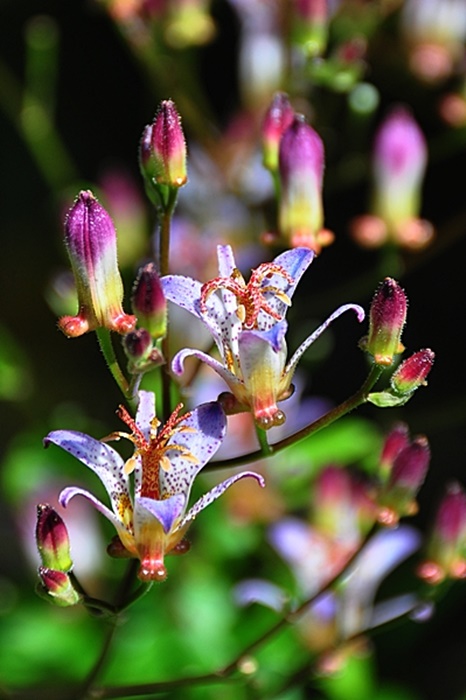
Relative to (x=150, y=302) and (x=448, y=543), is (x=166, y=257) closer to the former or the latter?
(x=150, y=302)

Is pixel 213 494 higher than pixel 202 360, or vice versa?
pixel 202 360

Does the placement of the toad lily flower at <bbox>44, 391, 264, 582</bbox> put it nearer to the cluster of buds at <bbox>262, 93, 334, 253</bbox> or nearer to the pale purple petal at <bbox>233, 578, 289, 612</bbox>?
the cluster of buds at <bbox>262, 93, 334, 253</bbox>

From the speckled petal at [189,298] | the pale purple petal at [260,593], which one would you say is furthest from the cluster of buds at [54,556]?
the pale purple petal at [260,593]

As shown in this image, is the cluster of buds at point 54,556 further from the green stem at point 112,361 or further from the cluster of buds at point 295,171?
the cluster of buds at point 295,171

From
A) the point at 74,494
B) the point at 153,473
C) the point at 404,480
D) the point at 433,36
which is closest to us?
the point at 74,494

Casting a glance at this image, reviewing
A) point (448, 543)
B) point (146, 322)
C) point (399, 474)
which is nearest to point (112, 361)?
point (146, 322)

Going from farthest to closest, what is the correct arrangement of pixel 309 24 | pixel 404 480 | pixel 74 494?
1. pixel 309 24
2. pixel 404 480
3. pixel 74 494

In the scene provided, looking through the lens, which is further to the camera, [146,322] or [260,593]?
[260,593]

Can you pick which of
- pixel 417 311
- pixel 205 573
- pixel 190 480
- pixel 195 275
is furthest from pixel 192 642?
pixel 417 311
